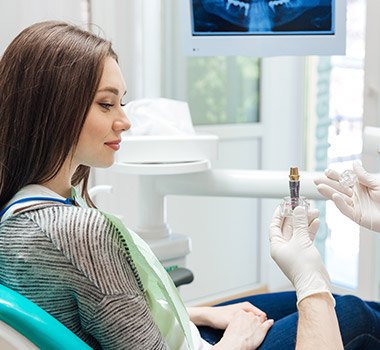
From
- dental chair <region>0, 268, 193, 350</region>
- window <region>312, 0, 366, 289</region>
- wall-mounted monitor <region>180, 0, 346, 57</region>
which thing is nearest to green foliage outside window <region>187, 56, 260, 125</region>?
window <region>312, 0, 366, 289</region>

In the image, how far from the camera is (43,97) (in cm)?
105

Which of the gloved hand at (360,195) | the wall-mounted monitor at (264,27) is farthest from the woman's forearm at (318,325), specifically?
the wall-mounted monitor at (264,27)

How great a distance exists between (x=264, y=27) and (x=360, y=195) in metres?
0.67

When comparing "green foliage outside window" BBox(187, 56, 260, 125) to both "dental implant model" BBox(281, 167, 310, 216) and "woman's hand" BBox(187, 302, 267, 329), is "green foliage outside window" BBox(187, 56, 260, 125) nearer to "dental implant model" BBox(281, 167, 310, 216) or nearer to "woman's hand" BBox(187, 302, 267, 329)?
"woman's hand" BBox(187, 302, 267, 329)

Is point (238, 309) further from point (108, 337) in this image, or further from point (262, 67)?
point (262, 67)

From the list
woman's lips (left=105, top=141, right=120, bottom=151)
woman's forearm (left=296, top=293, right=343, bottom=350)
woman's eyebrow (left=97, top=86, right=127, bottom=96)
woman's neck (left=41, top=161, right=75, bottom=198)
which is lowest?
woman's forearm (left=296, top=293, right=343, bottom=350)

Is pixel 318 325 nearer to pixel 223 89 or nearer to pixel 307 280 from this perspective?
pixel 307 280

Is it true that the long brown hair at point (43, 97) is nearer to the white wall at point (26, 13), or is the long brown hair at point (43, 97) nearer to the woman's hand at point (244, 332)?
the woman's hand at point (244, 332)

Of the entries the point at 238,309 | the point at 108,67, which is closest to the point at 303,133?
the point at 238,309

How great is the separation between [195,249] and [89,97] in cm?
207

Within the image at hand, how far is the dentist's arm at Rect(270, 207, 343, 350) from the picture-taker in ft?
3.54

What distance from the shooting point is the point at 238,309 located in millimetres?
1449

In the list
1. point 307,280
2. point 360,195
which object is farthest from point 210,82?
point 307,280

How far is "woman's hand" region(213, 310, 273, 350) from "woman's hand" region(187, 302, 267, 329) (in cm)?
2
